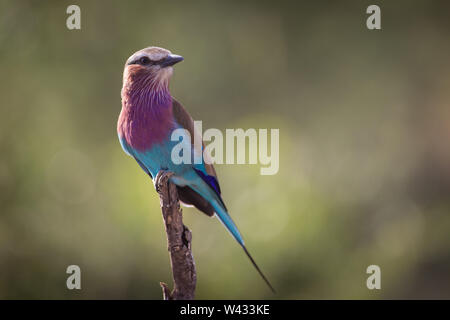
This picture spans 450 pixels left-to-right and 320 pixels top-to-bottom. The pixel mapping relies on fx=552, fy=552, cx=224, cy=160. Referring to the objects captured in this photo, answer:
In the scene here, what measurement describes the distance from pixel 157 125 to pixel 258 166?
1932 mm

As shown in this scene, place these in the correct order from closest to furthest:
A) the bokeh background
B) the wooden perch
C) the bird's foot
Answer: the wooden perch < the bird's foot < the bokeh background

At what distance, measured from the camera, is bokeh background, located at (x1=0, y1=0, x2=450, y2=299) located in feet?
16.8

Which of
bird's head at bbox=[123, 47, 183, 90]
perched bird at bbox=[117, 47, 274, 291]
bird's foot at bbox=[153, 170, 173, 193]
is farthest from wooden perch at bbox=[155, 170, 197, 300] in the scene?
bird's head at bbox=[123, 47, 183, 90]

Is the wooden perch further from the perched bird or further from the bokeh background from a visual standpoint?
the bokeh background

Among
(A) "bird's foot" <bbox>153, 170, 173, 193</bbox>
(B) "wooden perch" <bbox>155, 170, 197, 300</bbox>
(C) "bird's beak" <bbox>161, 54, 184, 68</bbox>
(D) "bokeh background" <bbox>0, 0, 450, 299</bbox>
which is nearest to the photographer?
(B) "wooden perch" <bbox>155, 170, 197, 300</bbox>

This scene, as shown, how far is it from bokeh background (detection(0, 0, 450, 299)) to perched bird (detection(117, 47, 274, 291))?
160 centimetres

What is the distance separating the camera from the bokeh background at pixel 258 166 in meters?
5.12

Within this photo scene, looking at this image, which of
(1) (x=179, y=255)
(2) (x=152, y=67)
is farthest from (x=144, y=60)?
(1) (x=179, y=255)

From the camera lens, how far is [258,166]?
506cm

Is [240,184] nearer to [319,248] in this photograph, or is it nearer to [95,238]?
[319,248]

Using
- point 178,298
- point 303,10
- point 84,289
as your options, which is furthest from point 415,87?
point 178,298

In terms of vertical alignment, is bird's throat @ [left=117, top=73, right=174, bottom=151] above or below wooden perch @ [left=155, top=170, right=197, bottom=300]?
above

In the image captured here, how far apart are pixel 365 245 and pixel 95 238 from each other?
2.73 m

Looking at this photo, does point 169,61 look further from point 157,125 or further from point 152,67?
point 157,125
